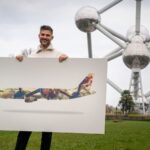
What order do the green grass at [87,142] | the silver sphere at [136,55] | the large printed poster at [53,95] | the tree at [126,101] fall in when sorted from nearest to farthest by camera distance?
1. the large printed poster at [53,95]
2. the green grass at [87,142]
3. the silver sphere at [136,55]
4. the tree at [126,101]

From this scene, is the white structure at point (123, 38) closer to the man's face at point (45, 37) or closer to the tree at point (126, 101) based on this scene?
the tree at point (126, 101)

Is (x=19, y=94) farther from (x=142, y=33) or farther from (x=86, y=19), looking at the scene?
(x=142, y=33)

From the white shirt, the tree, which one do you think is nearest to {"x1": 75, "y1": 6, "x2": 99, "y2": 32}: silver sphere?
the tree

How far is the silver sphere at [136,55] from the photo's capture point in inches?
2550

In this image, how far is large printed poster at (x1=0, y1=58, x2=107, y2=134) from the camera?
16.6 feet

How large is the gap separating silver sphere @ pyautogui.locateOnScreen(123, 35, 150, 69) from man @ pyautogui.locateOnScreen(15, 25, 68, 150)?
2374 inches

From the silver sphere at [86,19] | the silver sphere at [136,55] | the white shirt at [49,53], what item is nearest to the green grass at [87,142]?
the white shirt at [49,53]

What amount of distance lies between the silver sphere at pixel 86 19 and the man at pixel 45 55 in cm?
6010

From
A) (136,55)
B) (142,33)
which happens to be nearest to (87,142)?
(136,55)

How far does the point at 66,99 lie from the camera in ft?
16.9

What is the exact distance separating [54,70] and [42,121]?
752mm

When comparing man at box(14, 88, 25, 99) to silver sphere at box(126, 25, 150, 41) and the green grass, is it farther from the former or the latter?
silver sphere at box(126, 25, 150, 41)

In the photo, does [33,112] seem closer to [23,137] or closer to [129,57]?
[23,137]

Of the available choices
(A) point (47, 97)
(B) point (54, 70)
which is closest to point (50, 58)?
(B) point (54, 70)
